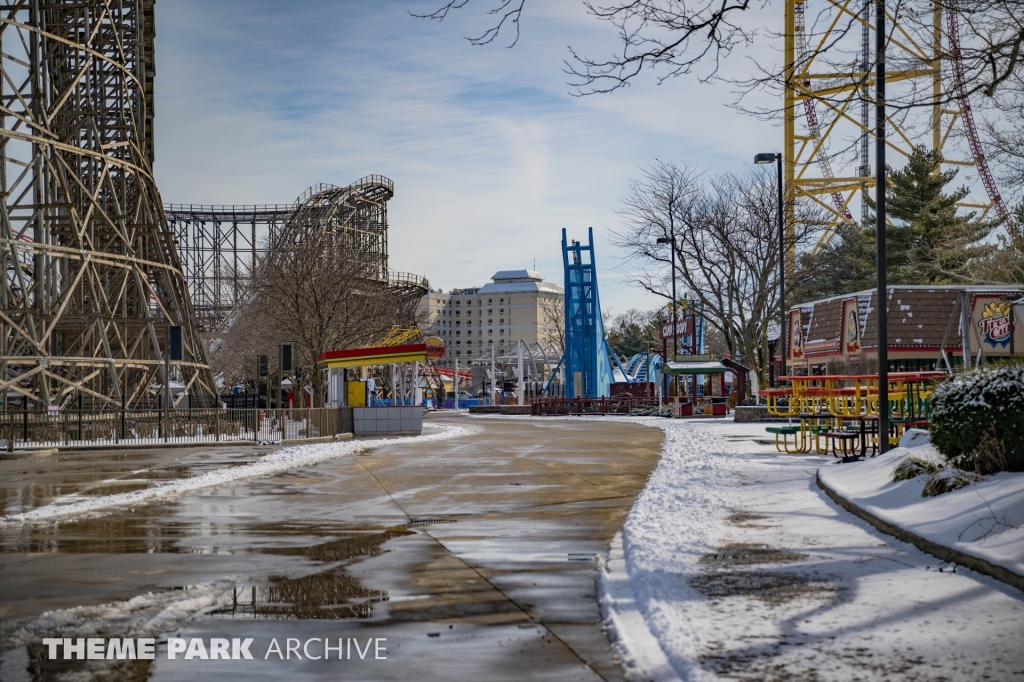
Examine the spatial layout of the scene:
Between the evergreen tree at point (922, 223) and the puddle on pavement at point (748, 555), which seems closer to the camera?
the puddle on pavement at point (748, 555)

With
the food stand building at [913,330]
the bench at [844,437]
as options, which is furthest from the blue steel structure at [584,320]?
the bench at [844,437]

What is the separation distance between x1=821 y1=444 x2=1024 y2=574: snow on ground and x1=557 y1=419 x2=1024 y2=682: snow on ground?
24cm

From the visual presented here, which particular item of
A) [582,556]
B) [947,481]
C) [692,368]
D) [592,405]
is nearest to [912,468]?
[947,481]

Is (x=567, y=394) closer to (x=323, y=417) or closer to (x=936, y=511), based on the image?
(x=323, y=417)

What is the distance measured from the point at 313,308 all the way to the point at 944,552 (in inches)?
1575

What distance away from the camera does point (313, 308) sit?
46.8 meters

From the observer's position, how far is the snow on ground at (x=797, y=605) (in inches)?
235

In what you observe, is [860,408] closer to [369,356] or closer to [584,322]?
[369,356]

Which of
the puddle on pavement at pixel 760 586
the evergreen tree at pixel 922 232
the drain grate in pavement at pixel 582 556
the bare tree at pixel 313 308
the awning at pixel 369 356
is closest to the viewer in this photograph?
the puddle on pavement at pixel 760 586

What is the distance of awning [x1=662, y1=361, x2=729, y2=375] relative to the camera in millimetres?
56625

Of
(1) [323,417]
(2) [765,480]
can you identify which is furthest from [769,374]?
(2) [765,480]

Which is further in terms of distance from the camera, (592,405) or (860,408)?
(592,405)

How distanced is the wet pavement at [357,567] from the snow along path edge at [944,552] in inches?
108

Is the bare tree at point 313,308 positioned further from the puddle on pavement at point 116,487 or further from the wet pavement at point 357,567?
the wet pavement at point 357,567
